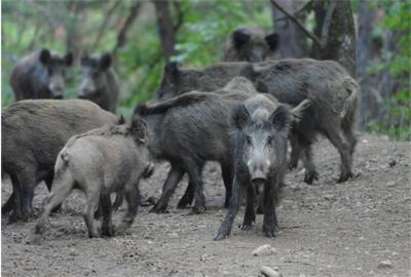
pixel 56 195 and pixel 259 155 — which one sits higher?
pixel 259 155

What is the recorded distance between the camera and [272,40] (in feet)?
46.3

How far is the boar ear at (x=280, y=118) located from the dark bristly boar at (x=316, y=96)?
2.47m

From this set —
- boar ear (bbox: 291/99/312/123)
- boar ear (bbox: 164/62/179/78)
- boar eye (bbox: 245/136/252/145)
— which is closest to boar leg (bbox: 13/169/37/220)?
boar eye (bbox: 245/136/252/145)

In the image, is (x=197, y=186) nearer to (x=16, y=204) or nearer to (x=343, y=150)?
(x=16, y=204)

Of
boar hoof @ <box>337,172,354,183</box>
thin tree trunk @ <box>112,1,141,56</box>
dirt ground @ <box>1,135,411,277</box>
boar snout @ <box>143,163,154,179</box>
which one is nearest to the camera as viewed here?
dirt ground @ <box>1,135,411,277</box>

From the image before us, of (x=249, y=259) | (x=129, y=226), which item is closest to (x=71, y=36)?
(x=129, y=226)

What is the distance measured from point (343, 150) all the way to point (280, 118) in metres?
2.63

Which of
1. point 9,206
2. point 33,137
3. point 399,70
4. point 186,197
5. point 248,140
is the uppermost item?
point 248,140

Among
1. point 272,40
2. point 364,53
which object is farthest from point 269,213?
point 364,53

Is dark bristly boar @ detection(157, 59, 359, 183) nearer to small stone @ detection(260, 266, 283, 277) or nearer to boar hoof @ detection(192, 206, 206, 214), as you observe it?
boar hoof @ detection(192, 206, 206, 214)

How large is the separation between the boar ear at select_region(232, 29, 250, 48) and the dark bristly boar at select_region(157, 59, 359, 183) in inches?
97.6

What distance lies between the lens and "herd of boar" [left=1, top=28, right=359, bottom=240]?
849 cm

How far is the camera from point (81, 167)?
27.6 ft

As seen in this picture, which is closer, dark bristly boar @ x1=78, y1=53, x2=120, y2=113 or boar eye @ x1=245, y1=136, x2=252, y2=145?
boar eye @ x1=245, y1=136, x2=252, y2=145
